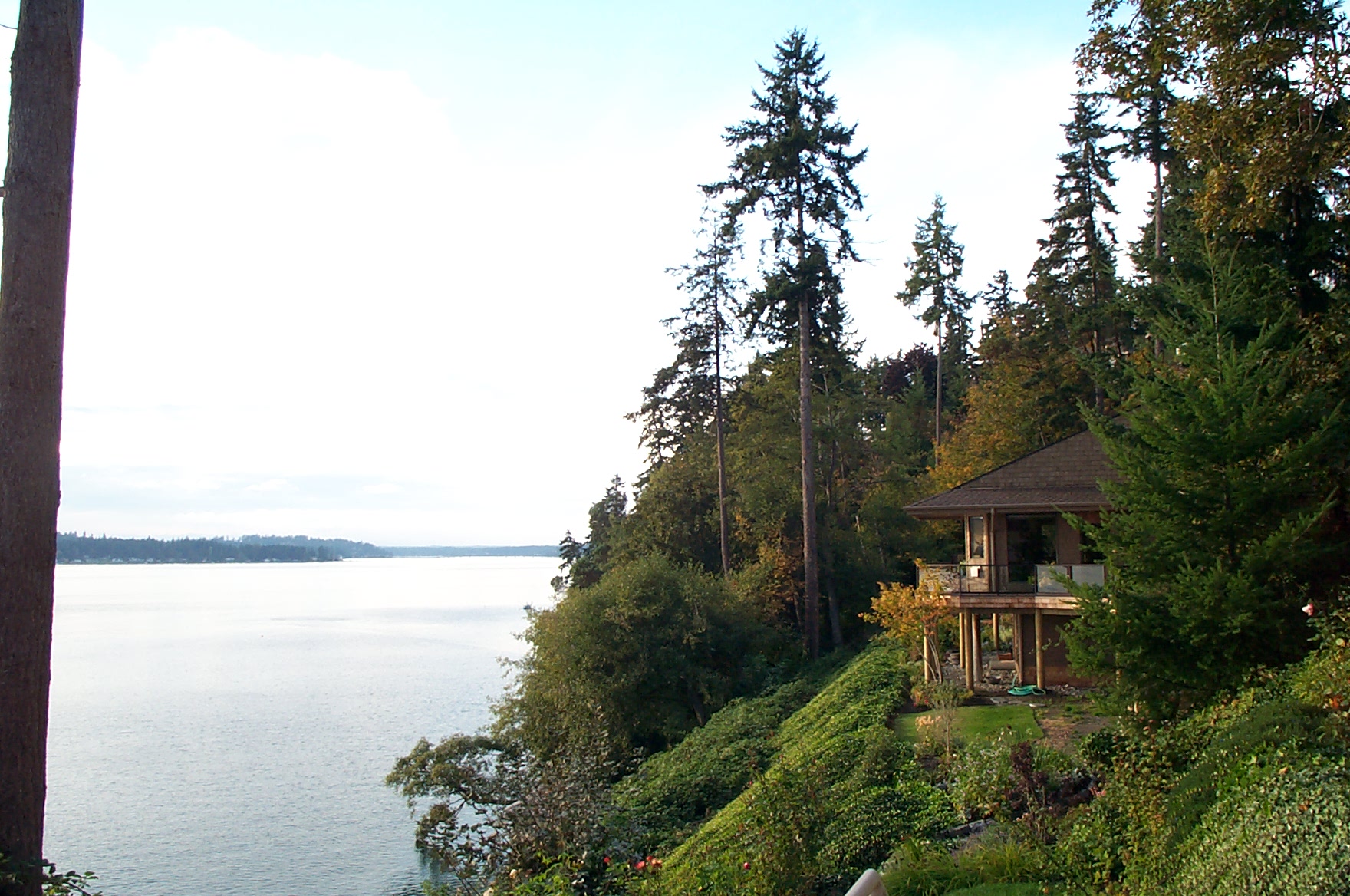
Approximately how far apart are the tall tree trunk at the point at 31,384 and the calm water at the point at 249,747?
1579cm

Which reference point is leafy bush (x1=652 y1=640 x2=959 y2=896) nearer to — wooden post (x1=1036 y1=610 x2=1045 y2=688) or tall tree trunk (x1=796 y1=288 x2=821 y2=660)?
wooden post (x1=1036 y1=610 x2=1045 y2=688)

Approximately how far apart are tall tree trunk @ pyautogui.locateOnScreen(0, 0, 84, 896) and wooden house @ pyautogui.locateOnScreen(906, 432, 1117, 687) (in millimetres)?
16392

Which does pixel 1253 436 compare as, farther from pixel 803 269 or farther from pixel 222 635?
pixel 222 635

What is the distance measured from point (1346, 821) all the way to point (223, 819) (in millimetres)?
26501

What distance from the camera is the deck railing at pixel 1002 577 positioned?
19.6 m

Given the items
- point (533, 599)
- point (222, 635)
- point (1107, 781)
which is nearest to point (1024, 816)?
point (1107, 781)

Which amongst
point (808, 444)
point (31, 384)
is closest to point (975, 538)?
point (808, 444)

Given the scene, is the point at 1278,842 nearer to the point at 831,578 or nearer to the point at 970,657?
the point at 970,657

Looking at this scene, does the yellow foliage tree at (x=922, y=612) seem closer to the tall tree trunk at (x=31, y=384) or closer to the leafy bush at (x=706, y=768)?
the leafy bush at (x=706, y=768)

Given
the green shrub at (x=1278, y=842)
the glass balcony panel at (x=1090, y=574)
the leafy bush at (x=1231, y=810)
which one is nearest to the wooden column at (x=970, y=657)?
the glass balcony panel at (x=1090, y=574)

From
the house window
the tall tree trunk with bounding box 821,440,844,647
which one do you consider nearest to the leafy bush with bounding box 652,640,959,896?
the house window

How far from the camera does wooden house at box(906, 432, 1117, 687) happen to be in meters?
19.8

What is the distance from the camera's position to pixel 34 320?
6.69 meters

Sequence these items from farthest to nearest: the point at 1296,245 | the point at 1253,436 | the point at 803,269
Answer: the point at 803,269
the point at 1296,245
the point at 1253,436
